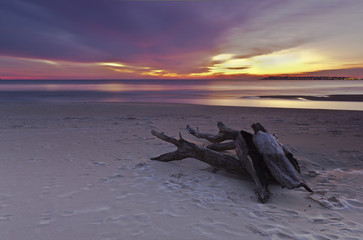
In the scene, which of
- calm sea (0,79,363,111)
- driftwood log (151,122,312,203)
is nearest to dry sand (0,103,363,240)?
driftwood log (151,122,312,203)

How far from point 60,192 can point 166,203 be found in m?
2.07

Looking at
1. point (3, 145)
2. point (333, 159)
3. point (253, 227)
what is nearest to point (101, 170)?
point (253, 227)

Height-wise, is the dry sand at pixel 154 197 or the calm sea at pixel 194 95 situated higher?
the calm sea at pixel 194 95

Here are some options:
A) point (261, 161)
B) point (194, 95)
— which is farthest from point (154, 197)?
point (194, 95)

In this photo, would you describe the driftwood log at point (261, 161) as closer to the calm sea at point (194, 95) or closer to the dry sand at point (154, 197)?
the dry sand at point (154, 197)

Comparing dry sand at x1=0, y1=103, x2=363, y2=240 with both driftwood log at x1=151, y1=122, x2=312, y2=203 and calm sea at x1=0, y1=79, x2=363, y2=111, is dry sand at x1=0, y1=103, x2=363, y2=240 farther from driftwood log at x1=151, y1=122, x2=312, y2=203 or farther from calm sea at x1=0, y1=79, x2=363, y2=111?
calm sea at x1=0, y1=79, x2=363, y2=111

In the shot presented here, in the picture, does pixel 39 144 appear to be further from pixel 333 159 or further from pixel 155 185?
pixel 333 159

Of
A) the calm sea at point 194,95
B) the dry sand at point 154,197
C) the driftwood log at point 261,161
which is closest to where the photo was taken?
the dry sand at point 154,197

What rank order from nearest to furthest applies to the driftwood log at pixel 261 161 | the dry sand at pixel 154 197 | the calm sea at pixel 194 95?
1. the dry sand at pixel 154 197
2. the driftwood log at pixel 261 161
3. the calm sea at pixel 194 95

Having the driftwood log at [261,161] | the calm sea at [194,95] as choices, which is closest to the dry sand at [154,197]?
the driftwood log at [261,161]

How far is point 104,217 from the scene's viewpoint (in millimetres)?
3701

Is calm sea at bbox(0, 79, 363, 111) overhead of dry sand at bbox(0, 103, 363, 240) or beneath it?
overhead

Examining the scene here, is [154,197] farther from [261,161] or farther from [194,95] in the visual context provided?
[194,95]

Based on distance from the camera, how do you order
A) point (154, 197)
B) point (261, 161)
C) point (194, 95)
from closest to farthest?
1. point (154, 197)
2. point (261, 161)
3. point (194, 95)
